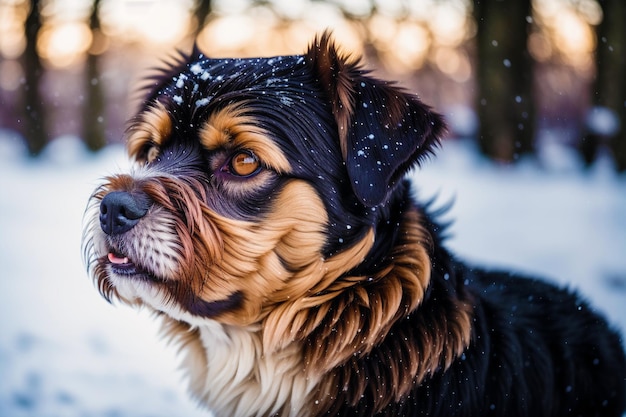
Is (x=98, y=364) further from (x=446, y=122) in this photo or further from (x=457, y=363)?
(x=446, y=122)

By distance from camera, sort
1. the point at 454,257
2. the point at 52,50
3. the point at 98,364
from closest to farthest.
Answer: the point at 454,257 → the point at 98,364 → the point at 52,50

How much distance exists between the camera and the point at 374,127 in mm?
2979

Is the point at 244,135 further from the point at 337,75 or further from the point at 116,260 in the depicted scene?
the point at 116,260

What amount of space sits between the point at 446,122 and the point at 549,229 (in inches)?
304

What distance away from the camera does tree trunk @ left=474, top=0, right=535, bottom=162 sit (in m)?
13.7

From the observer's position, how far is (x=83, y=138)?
1841 centimetres

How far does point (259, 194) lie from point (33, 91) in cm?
1666

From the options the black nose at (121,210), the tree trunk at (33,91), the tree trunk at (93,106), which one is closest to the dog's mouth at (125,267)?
the black nose at (121,210)

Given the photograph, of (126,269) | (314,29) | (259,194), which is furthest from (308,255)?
(314,29)

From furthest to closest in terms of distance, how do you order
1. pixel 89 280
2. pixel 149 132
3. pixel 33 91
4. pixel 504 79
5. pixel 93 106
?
pixel 93 106, pixel 33 91, pixel 504 79, pixel 89 280, pixel 149 132

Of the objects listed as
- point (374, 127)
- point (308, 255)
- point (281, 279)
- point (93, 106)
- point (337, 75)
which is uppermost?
point (93, 106)

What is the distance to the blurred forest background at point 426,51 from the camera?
13.8 metres

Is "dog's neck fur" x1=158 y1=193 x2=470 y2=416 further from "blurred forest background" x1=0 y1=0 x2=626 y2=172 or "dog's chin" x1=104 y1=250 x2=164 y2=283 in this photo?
"blurred forest background" x1=0 y1=0 x2=626 y2=172

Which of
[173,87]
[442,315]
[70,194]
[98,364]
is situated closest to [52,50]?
[70,194]
